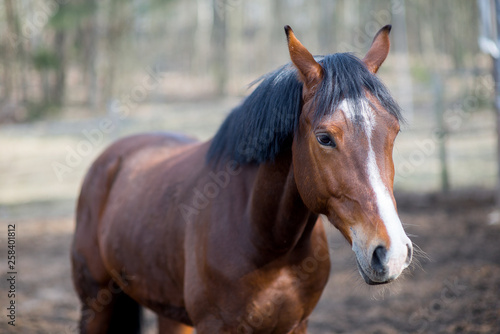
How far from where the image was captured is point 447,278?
507 cm

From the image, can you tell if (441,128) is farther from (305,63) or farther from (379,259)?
(379,259)

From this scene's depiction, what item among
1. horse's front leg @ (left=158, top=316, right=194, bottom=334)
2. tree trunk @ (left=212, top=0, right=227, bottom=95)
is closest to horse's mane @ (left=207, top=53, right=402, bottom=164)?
horse's front leg @ (left=158, top=316, right=194, bottom=334)

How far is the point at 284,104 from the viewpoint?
2.10 meters

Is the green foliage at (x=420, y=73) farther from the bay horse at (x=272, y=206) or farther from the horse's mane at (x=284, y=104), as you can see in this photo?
the horse's mane at (x=284, y=104)

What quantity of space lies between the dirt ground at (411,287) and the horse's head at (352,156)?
1.34 meters

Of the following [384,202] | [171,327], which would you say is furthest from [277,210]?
[171,327]

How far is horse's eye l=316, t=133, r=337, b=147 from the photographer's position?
184 cm

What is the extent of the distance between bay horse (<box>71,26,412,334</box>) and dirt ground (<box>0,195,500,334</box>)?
3.73 feet

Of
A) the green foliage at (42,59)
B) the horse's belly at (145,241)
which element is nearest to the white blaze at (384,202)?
the horse's belly at (145,241)

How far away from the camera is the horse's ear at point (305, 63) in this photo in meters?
1.99

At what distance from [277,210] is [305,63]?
715 mm

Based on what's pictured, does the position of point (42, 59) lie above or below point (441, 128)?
above

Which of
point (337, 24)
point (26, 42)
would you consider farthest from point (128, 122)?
point (337, 24)

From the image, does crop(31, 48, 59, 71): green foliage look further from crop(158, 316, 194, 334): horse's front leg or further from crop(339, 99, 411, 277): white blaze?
crop(339, 99, 411, 277): white blaze
